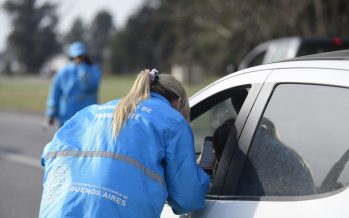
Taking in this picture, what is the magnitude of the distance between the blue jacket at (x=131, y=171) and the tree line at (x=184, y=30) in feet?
52.0

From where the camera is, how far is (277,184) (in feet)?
7.78

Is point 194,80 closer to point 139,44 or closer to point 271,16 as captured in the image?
point 271,16

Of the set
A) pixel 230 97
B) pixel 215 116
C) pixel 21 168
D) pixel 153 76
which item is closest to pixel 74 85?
pixel 21 168

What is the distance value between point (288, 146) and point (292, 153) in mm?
42

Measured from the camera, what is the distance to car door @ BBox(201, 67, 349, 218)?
7.09ft

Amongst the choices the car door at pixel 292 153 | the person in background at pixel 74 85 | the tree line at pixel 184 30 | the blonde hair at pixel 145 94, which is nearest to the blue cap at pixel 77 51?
the person in background at pixel 74 85

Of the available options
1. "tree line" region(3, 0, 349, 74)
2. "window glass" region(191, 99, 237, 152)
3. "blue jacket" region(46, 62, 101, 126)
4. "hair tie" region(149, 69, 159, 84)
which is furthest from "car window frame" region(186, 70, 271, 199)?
"tree line" region(3, 0, 349, 74)

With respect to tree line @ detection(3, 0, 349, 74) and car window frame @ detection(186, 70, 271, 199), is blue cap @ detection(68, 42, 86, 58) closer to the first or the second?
car window frame @ detection(186, 70, 271, 199)

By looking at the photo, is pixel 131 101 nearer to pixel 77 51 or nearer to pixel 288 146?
pixel 288 146

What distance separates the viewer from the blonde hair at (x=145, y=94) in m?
2.52

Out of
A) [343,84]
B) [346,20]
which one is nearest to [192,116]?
[343,84]

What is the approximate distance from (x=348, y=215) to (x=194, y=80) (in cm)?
3497

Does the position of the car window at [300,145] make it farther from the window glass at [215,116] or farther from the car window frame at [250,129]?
the window glass at [215,116]

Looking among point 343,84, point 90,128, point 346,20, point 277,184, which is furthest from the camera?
point 346,20
